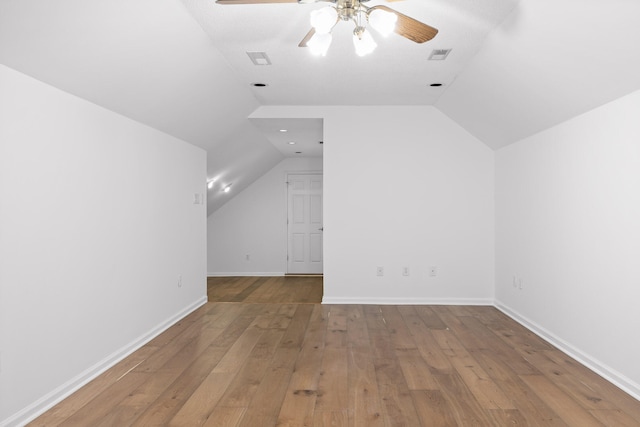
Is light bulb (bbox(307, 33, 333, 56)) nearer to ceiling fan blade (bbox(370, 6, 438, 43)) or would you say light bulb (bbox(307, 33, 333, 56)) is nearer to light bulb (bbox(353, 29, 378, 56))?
light bulb (bbox(353, 29, 378, 56))

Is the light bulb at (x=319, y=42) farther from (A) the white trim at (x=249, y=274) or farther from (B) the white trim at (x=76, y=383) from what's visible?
(A) the white trim at (x=249, y=274)

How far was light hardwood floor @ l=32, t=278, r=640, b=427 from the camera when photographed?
2615mm

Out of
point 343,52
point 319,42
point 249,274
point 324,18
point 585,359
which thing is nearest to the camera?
point 324,18

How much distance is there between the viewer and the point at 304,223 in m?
8.96

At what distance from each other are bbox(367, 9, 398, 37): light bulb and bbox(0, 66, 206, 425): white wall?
2006 millimetres

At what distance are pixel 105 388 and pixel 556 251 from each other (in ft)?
12.7

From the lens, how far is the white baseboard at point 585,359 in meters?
2.96

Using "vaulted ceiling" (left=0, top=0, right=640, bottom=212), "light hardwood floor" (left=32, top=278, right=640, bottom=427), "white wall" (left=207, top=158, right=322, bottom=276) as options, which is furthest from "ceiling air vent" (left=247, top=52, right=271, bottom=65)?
"white wall" (left=207, top=158, right=322, bottom=276)

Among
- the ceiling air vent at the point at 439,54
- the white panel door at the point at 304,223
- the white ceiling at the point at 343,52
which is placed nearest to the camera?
the white ceiling at the point at 343,52

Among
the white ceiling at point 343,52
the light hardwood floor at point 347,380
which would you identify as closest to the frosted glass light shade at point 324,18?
the white ceiling at point 343,52

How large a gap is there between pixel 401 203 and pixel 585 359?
2785 mm

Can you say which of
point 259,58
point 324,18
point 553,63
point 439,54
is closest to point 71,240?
point 259,58

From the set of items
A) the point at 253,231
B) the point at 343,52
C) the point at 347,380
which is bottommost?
the point at 347,380

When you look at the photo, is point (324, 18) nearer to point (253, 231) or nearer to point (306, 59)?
point (306, 59)
